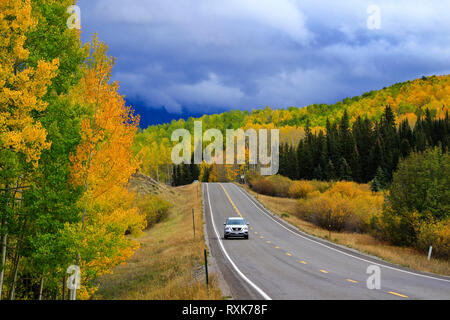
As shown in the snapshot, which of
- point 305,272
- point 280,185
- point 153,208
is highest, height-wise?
point 280,185

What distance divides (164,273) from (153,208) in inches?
1366

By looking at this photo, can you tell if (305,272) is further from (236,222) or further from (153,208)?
(153,208)

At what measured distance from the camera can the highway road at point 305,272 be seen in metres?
11.0

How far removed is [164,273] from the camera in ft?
61.5

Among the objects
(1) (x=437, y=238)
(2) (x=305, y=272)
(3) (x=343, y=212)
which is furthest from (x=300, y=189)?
(2) (x=305, y=272)

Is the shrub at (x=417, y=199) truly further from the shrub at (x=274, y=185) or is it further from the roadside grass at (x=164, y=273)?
the shrub at (x=274, y=185)

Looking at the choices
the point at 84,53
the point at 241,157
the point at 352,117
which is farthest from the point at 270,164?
the point at 84,53

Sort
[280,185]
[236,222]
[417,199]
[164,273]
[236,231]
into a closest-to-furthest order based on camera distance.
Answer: [164,273] < [417,199] < [236,231] < [236,222] < [280,185]

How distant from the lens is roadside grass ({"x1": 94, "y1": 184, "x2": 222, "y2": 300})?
452 inches

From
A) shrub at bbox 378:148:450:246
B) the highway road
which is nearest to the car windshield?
the highway road

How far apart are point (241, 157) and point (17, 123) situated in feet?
401

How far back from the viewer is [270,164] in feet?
413

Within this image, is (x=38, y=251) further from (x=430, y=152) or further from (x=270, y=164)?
(x=270, y=164)
